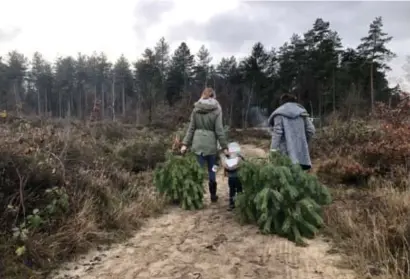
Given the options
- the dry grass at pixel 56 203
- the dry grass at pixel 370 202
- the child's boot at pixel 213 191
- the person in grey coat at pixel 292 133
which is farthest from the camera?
the child's boot at pixel 213 191

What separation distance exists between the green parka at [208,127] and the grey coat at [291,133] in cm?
91

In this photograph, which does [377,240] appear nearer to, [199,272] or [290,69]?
[199,272]

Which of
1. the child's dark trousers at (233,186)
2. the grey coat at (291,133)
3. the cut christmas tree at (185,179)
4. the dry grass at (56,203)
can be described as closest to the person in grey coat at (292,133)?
the grey coat at (291,133)

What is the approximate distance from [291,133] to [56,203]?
3198 mm

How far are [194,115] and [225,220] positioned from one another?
5.74 feet

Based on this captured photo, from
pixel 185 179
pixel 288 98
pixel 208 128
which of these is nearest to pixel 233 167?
pixel 208 128

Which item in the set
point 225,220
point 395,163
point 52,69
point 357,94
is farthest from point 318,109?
point 52,69

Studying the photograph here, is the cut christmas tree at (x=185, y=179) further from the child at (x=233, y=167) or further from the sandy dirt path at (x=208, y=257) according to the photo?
the sandy dirt path at (x=208, y=257)

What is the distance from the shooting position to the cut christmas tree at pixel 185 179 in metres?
6.25

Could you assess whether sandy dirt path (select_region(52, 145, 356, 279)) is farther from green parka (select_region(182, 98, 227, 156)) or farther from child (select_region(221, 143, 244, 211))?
green parka (select_region(182, 98, 227, 156))

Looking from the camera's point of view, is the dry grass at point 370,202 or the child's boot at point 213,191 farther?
the child's boot at point 213,191

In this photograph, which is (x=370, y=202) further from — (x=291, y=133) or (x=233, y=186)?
(x=233, y=186)

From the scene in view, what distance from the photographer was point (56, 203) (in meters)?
4.59

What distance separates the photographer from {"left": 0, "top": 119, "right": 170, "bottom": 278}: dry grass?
394 centimetres
